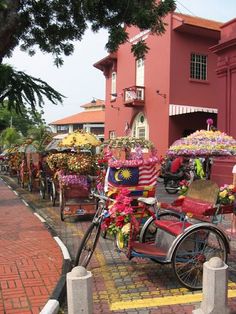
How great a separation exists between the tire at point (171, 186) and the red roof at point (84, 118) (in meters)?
35.6

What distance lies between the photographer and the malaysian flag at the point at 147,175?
776 centimetres

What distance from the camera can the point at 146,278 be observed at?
560 centimetres

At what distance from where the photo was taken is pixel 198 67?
865 inches

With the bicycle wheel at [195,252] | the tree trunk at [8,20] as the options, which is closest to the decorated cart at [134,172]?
the bicycle wheel at [195,252]

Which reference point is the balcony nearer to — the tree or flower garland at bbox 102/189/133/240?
the tree

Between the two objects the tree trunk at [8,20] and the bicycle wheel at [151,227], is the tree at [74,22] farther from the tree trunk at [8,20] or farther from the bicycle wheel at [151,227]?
the bicycle wheel at [151,227]

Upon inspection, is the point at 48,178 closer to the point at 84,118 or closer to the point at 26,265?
the point at 26,265

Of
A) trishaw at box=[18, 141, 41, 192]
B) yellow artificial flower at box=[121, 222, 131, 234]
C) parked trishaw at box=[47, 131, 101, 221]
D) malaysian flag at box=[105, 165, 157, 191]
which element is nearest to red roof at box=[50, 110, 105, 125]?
trishaw at box=[18, 141, 41, 192]

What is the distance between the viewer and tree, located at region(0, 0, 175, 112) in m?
9.84

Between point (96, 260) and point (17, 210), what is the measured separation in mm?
5486

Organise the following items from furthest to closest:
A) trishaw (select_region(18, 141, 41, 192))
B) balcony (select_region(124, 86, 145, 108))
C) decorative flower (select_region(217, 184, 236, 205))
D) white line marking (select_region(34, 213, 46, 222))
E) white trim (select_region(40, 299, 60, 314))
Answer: balcony (select_region(124, 86, 145, 108)) < trishaw (select_region(18, 141, 41, 192)) < white line marking (select_region(34, 213, 46, 222)) < decorative flower (select_region(217, 184, 236, 205)) < white trim (select_region(40, 299, 60, 314))

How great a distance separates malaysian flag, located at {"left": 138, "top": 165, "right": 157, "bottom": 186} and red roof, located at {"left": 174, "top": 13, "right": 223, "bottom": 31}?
14.4m

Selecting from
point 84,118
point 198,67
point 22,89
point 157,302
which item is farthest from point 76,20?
point 84,118

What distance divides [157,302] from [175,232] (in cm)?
95
